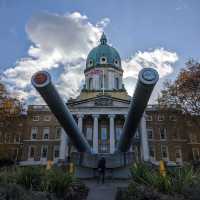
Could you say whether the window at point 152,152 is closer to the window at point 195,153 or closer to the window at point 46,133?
the window at point 195,153

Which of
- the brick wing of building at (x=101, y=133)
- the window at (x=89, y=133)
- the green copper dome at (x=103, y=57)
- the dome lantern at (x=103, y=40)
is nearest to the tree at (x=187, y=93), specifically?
the brick wing of building at (x=101, y=133)

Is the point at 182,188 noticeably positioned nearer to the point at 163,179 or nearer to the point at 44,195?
the point at 163,179

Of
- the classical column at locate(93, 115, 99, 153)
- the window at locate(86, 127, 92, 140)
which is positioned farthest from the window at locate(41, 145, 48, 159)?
the classical column at locate(93, 115, 99, 153)

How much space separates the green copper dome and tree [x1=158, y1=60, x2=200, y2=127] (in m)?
26.9

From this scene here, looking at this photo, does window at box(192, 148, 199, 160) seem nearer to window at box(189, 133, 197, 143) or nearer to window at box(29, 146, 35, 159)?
window at box(189, 133, 197, 143)

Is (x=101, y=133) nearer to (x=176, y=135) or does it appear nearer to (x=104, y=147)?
(x=104, y=147)

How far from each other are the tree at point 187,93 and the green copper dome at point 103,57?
2691 cm

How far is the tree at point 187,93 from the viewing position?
87.9 ft

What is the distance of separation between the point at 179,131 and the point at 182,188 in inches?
1670

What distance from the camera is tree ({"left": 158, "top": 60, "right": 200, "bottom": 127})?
87.9ft

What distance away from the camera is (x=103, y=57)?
54719mm

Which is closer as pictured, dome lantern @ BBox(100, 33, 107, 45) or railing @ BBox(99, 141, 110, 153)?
railing @ BBox(99, 141, 110, 153)

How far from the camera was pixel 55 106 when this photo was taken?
655cm

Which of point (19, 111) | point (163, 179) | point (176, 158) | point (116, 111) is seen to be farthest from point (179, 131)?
point (163, 179)
